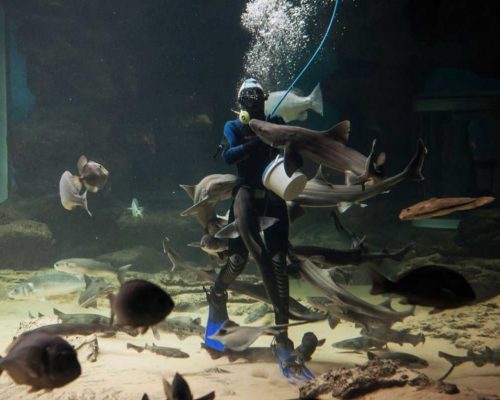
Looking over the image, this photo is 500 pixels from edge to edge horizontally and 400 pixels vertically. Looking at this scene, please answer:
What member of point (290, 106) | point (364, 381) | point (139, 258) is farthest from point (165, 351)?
point (139, 258)

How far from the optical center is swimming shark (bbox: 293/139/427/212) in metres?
3.12

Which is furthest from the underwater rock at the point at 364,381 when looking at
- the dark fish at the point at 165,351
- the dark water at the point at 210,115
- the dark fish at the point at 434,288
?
the dark water at the point at 210,115

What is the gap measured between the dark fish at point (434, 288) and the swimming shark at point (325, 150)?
0.87m

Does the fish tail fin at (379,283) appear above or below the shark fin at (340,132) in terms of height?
below

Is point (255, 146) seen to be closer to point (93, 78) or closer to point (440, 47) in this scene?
point (440, 47)

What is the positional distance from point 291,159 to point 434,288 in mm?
1386

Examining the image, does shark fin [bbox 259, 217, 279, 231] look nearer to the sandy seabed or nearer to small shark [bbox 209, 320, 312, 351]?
small shark [bbox 209, 320, 312, 351]

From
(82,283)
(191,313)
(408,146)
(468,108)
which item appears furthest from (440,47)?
(82,283)

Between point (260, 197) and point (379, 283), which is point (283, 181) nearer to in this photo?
point (260, 197)

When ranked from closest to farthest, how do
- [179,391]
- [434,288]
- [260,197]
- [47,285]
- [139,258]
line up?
[179,391]
[434,288]
[260,197]
[47,285]
[139,258]

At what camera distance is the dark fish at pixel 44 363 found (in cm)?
191

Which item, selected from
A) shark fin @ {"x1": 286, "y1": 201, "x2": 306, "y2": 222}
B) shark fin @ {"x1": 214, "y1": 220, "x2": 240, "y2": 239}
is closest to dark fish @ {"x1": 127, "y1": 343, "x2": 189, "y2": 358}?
shark fin @ {"x1": 214, "y1": 220, "x2": 240, "y2": 239}

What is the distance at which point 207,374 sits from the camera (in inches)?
161

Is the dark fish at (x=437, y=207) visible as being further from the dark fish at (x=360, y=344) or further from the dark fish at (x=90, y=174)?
the dark fish at (x=90, y=174)
